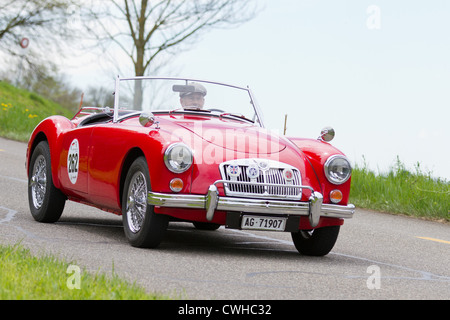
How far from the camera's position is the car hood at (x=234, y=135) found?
634 cm

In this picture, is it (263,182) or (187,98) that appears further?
(187,98)

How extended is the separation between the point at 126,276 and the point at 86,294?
828mm

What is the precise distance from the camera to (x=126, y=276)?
4.87 metres

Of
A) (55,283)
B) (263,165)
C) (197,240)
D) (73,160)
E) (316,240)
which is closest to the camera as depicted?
(55,283)

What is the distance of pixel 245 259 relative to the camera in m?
6.17

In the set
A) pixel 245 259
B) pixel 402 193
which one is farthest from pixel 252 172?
pixel 402 193

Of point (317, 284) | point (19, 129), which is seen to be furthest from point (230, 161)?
point (19, 129)

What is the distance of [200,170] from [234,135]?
670 millimetres

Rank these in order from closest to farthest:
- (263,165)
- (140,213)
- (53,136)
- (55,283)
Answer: (55,283) < (263,165) < (140,213) < (53,136)

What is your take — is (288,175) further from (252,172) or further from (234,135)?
(234,135)

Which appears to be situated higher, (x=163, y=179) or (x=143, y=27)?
(x=143, y=27)

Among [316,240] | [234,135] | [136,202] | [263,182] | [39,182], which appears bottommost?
[316,240]

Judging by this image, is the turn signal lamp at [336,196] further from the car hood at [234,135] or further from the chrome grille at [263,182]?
the car hood at [234,135]
